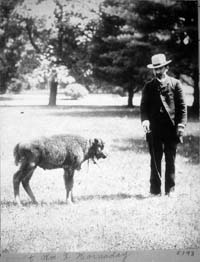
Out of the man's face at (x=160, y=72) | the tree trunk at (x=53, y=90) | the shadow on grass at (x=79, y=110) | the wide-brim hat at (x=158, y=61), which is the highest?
the wide-brim hat at (x=158, y=61)

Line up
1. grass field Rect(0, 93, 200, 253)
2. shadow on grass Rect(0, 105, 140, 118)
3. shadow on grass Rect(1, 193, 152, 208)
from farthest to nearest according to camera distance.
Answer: shadow on grass Rect(0, 105, 140, 118) → shadow on grass Rect(1, 193, 152, 208) → grass field Rect(0, 93, 200, 253)

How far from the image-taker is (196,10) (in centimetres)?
298

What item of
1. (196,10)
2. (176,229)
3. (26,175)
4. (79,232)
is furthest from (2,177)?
(196,10)

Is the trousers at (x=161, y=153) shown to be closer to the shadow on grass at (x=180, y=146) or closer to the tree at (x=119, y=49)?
the shadow on grass at (x=180, y=146)

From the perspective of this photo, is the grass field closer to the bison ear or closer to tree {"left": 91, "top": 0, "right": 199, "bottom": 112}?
the bison ear

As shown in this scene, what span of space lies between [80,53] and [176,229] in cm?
157

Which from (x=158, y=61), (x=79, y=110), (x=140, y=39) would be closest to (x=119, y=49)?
(x=140, y=39)

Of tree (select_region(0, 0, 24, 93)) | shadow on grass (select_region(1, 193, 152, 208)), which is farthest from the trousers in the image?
tree (select_region(0, 0, 24, 93))

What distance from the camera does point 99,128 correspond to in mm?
2930

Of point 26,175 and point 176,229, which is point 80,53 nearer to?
point 26,175

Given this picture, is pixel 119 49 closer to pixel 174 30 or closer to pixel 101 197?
pixel 174 30

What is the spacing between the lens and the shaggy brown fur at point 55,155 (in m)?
2.70

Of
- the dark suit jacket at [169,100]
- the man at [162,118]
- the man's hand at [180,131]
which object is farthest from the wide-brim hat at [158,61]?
the man's hand at [180,131]

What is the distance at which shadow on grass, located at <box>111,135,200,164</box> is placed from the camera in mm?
2971
